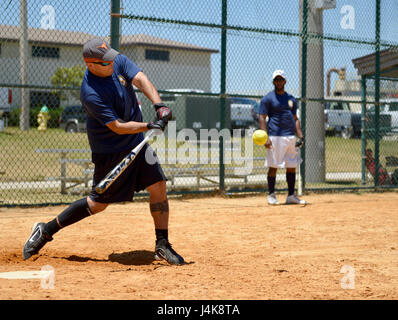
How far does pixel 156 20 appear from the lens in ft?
29.8

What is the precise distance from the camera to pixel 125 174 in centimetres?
510

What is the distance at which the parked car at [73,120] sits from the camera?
24.0m

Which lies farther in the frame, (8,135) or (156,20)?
(8,135)

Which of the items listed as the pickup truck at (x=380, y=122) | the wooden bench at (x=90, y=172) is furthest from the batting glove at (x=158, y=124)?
the pickup truck at (x=380, y=122)

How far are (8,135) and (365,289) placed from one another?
11966mm

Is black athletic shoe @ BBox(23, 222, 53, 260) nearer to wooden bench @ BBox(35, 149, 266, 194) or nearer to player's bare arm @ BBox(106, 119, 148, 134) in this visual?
player's bare arm @ BBox(106, 119, 148, 134)

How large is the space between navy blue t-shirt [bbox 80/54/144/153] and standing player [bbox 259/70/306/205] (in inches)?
171

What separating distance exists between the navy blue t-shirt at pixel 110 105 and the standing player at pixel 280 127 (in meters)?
4.34

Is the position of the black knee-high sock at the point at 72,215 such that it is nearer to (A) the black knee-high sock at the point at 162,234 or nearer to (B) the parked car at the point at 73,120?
(A) the black knee-high sock at the point at 162,234

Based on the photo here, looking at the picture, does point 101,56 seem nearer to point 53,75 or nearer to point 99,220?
point 99,220

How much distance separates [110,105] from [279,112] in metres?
4.90

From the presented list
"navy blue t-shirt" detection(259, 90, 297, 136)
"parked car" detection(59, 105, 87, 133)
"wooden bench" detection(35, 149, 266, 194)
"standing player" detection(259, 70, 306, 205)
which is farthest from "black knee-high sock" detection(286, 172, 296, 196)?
"parked car" detection(59, 105, 87, 133)

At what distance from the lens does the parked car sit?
945 inches
